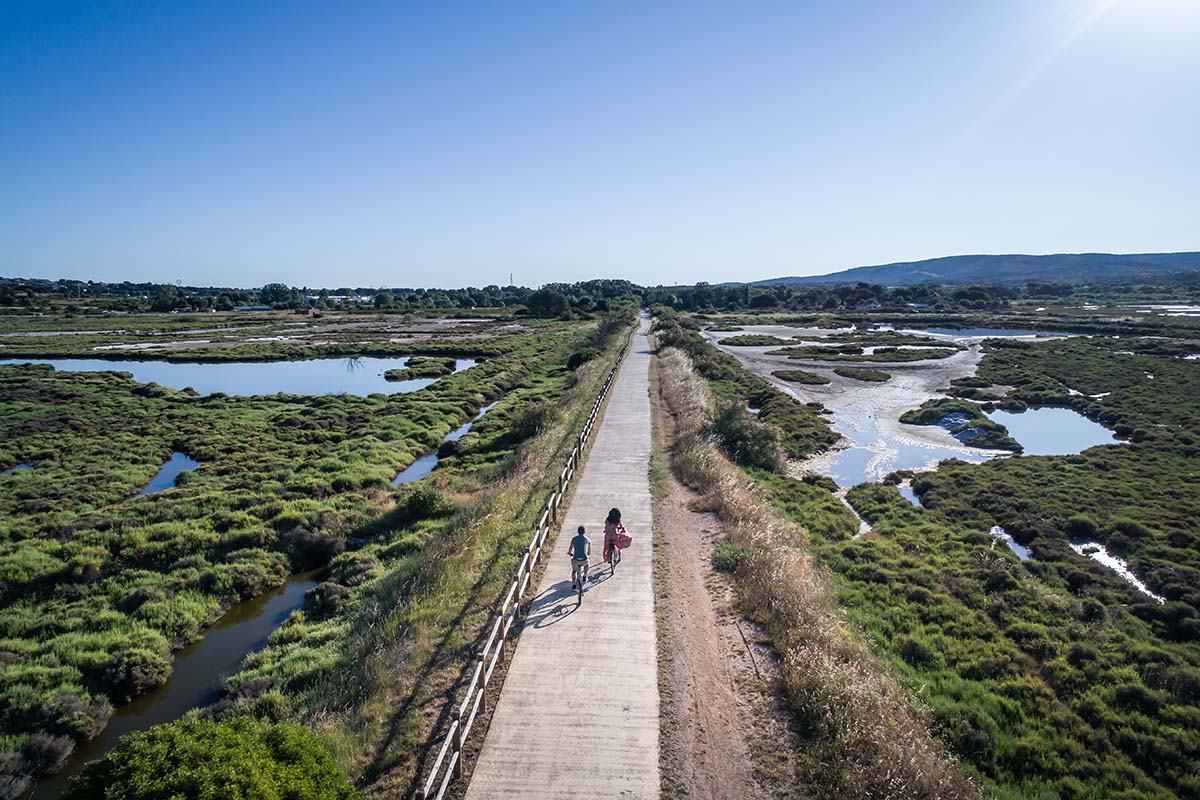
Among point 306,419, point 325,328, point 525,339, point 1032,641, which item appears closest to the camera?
point 1032,641

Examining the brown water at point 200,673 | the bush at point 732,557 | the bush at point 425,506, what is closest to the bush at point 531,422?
the bush at point 425,506

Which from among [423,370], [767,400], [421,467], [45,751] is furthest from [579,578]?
[423,370]

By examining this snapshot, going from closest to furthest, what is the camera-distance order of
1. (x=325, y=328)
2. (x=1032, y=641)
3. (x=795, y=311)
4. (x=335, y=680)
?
(x=335, y=680) < (x=1032, y=641) < (x=325, y=328) < (x=795, y=311)

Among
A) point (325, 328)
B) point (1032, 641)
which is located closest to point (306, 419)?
point (1032, 641)

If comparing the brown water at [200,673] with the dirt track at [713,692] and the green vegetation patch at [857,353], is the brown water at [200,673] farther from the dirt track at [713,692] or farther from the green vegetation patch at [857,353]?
the green vegetation patch at [857,353]

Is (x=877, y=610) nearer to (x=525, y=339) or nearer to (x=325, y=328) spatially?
(x=525, y=339)

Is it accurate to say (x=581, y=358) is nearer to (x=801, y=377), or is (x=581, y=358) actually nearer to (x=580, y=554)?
(x=801, y=377)

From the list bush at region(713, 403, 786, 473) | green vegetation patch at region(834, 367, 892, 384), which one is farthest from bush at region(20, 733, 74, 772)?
green vegetation patch at region(834, 367, 892, 384)

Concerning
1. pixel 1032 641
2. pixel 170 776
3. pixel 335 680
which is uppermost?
pixel 170 776
